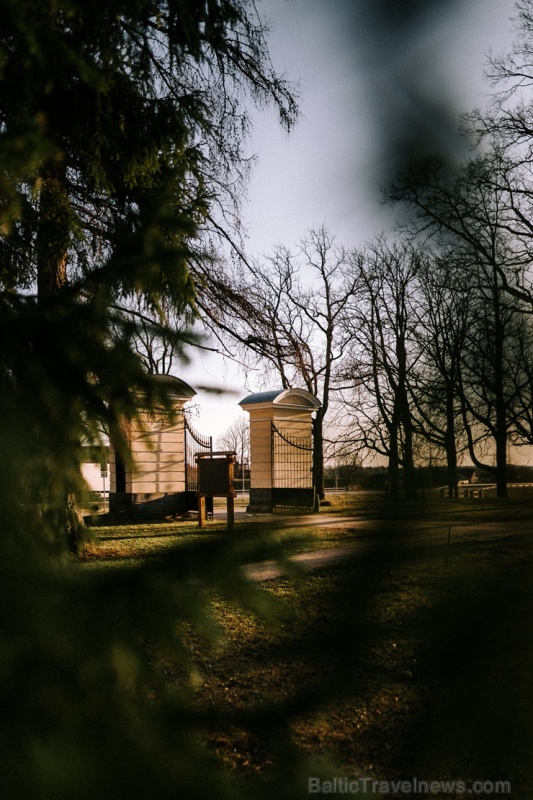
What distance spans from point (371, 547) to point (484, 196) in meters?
0.40

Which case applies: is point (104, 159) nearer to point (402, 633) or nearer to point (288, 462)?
point (402, 633)

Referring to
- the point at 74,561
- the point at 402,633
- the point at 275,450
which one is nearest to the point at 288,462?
the point at 275,450

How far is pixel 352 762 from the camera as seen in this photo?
2545 millimetres

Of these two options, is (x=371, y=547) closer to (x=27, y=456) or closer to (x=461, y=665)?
(x=461, y=665)

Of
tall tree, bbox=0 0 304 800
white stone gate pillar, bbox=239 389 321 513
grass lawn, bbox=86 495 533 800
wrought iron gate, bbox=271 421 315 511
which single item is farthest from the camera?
wrought iron gate, bbox=271 421 315 511

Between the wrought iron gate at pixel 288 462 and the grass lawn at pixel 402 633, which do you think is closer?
the grass lawn at pixel 402 633

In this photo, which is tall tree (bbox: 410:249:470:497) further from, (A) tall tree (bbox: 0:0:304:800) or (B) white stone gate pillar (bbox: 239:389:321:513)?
(B) white stone gate pillar (bbox: 239:389:321:513)

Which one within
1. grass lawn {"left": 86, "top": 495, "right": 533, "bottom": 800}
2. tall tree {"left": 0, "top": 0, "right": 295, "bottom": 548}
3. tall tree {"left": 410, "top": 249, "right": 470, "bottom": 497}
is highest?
tall tree {"left": 0, "top": 0, "right": 295, "bottom": 548}

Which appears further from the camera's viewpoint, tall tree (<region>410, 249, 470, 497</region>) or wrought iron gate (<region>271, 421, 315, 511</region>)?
wrought iron gate (<region>271, 421, 315, 511</region>)

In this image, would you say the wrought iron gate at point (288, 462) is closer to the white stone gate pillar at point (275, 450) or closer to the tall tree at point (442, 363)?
the white stone gate pillar at point (275, 450)

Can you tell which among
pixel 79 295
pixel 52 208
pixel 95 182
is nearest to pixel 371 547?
pixel 79 295

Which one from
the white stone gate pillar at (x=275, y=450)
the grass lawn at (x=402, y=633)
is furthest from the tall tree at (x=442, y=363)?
the white stone gate pillar at (x=275, y=450)

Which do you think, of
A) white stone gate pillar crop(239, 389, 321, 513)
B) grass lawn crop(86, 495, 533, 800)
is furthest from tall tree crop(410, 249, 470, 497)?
white stone gate pillar crop(239, 389, 321, 513)

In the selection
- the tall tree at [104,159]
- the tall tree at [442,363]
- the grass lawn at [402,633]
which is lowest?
the grass lawn at [402,633]
